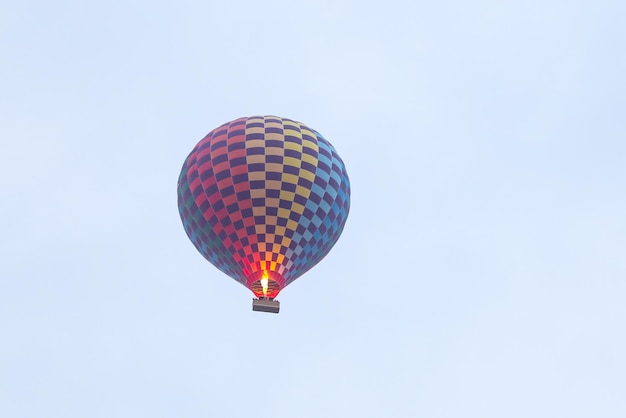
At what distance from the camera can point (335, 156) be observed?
3903cm

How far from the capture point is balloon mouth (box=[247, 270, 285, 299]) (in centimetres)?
3656

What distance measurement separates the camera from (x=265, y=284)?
1438 inches

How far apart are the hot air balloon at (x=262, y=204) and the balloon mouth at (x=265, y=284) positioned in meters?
0.03

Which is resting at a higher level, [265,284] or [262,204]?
[262,204]

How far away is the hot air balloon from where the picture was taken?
36.7 metres

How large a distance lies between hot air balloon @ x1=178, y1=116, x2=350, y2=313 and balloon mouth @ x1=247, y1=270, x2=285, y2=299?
0.03 meters

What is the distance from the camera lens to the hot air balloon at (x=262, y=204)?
120 ft

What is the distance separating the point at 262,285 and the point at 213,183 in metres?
3.89

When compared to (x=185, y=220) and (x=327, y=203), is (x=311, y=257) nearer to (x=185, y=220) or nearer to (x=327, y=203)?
(x=327, y=203)

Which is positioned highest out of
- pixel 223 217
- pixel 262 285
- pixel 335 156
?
pixel 335 156

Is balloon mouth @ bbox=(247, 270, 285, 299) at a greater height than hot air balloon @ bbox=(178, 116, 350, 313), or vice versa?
hot air balloon @ bbox=(178, 116, 350, 313)

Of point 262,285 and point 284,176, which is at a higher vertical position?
point 284,176

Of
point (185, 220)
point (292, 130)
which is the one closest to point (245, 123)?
point (292, 130)

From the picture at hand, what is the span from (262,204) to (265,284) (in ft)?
8.86
